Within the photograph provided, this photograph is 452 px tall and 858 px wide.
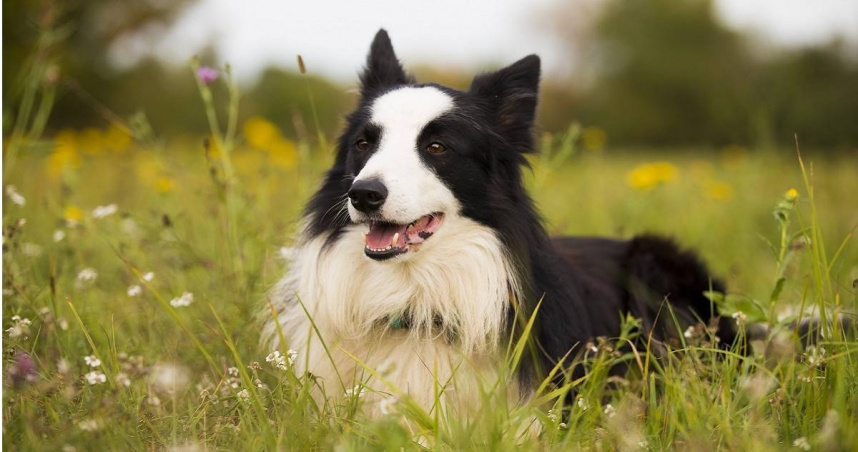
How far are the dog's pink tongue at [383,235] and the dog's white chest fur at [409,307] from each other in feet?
0.26

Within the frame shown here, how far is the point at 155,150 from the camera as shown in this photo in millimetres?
3676

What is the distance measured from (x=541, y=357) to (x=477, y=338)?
0.29 metres

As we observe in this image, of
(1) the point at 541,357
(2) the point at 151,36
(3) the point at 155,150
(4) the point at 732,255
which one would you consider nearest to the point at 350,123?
(3) the point at 155,150

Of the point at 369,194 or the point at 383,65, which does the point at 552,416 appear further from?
the point at 383,65

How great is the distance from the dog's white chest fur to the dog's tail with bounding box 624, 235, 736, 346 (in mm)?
1116

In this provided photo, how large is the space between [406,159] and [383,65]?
777 mm

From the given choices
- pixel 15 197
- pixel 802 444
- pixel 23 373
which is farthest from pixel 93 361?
pixel 802 444

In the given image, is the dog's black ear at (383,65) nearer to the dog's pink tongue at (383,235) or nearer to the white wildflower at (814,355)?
the dog's pink tongue at (383,235)

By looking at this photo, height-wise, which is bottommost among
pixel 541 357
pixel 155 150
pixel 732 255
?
pixel 732 255

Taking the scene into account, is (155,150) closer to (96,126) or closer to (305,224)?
(305,224)

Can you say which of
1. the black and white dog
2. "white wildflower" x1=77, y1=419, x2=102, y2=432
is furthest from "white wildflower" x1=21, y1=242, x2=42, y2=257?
"white wildflower" x1=77, y1=419, x2=102, y2=432

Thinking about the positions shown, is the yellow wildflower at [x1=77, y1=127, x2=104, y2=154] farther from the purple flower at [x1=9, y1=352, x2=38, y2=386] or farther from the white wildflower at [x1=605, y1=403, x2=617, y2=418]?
the white wildflower at [x1=605, y1=403, x2=617, y2=418]

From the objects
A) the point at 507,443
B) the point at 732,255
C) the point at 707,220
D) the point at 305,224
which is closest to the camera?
the point at 507,443

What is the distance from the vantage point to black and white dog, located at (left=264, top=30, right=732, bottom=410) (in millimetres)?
2758
